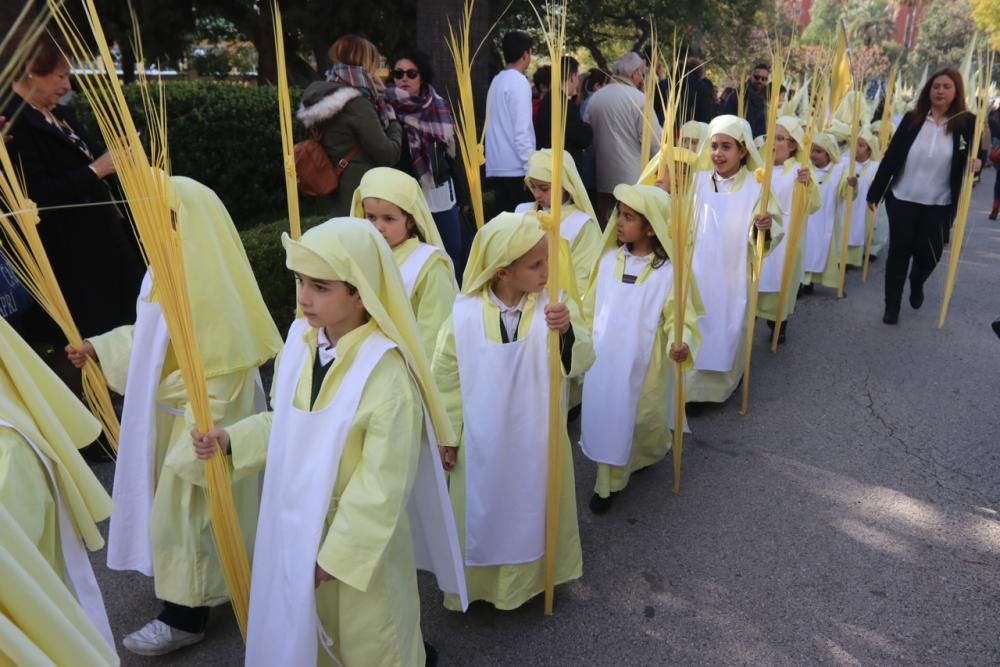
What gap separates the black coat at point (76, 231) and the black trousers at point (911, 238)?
232 inches

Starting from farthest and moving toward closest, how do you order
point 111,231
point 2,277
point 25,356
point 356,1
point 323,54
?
point 323,54
point 356,1
point 111,231
point 2,277
point 25,356

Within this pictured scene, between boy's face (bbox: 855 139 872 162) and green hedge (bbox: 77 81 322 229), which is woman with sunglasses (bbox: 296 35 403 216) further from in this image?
boy's face (bbox: 855 139 872 162)

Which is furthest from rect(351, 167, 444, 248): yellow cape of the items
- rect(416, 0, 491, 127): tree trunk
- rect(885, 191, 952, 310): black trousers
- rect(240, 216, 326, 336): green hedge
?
rect(885, 191, 952, 310): black trousers

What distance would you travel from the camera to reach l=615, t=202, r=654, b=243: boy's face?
4.02 m

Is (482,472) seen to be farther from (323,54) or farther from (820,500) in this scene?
(323,54)

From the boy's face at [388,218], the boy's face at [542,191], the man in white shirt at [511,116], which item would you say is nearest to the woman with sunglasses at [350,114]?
the boy's face at [542,191]

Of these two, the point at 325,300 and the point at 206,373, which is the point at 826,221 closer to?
the point at 206,373

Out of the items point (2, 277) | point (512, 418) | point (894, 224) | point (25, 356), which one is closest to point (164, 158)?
point (25, 356)

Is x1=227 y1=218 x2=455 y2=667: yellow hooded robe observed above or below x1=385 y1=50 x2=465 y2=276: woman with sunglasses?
below

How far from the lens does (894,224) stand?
6.99 meters

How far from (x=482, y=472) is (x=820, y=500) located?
2.02 metres

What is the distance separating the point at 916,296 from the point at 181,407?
6521 mm

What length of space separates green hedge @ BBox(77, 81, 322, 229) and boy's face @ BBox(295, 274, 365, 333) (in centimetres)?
646

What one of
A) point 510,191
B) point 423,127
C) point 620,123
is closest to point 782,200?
point 620,123
